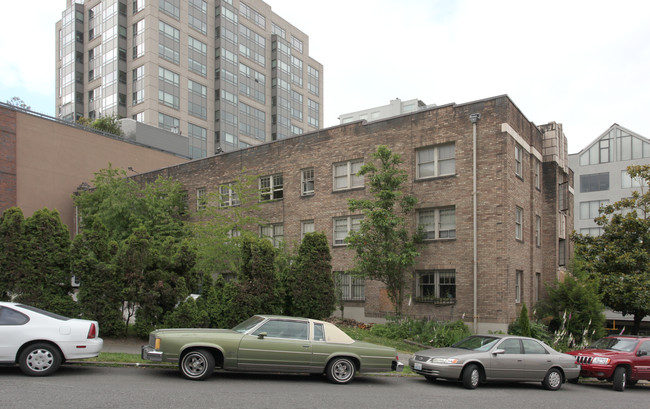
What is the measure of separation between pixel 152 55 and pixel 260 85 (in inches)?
674

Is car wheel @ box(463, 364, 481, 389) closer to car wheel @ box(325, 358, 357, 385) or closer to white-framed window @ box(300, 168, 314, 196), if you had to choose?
car wheel @ box(325, 358, 357, 385)

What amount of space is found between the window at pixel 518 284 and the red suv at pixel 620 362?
7381 mm

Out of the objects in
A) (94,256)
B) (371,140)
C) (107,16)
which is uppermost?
(107,16)

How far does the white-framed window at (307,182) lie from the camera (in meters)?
A: 26.2

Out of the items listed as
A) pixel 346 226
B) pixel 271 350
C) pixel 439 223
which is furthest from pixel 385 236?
pixel 271 350

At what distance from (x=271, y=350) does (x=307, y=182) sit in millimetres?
16102

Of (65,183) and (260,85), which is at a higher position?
(260,85)

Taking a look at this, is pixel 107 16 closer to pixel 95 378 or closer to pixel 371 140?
pixel 371 140

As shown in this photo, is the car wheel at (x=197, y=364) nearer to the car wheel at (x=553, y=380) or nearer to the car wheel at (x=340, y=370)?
the car wheel at (x=340, y=370)

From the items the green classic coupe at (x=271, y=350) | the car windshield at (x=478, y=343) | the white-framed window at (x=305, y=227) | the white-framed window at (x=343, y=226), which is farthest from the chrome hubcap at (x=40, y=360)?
the white-framed window at (x=305, y=227)

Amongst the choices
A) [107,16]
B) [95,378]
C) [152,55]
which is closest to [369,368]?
[95,378]

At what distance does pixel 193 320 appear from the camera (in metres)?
15.2

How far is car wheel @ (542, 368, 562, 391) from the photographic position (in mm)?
13148

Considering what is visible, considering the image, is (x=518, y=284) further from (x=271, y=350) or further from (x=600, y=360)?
(x=271, y=350)
